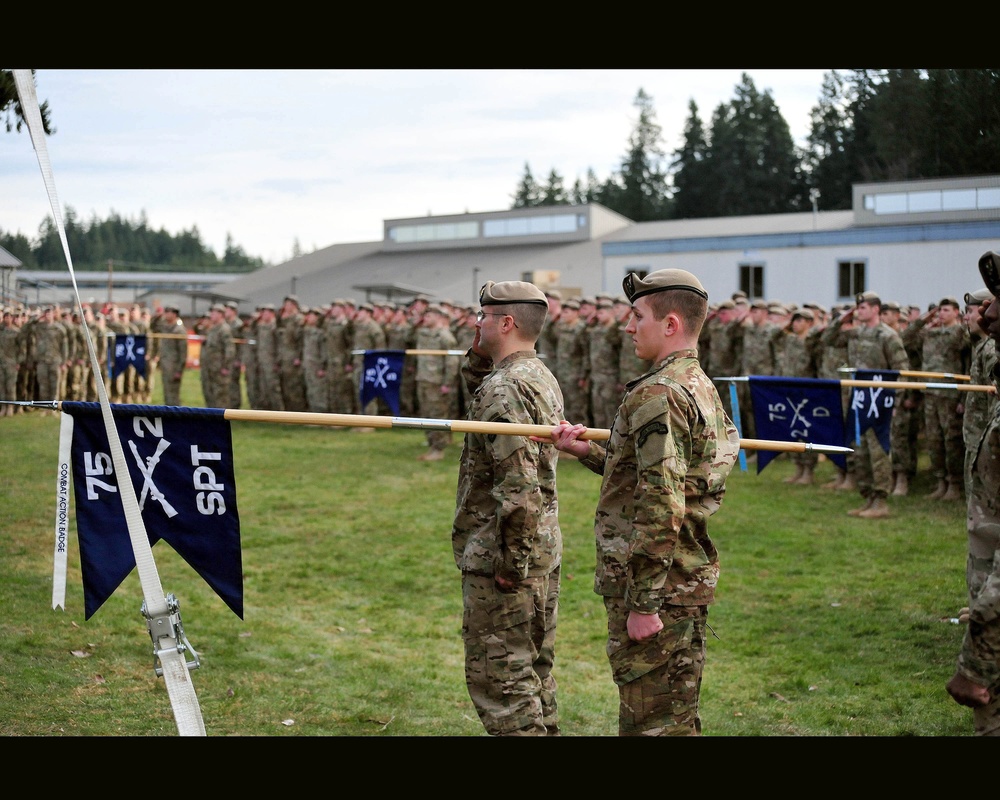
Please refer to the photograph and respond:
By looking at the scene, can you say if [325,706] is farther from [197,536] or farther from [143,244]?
[143,244]

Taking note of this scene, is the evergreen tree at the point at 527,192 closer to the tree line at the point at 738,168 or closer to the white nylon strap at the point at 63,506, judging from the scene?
the tree line at the point at 738,168

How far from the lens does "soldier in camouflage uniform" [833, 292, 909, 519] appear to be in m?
11.7

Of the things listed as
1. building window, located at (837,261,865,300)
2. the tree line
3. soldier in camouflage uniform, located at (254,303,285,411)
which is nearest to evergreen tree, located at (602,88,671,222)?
the tree line

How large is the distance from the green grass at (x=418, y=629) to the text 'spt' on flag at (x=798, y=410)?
144 centimetres

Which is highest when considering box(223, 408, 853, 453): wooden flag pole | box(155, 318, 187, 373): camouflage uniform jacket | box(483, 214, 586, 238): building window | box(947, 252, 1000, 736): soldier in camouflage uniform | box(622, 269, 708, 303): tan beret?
box(483, 214, 586, 238): building window

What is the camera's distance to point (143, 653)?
7082 mm

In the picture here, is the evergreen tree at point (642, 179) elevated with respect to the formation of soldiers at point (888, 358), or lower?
elevated

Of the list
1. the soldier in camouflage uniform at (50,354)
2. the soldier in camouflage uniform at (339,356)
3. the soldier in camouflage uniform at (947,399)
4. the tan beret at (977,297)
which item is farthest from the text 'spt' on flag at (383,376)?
the tan beret at (977,297)

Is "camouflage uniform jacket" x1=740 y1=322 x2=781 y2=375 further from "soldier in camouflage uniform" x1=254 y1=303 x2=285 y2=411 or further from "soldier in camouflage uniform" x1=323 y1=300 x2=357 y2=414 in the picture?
"soldier in camouflage uniform" x1=254 y1=303 x2=285 y2=411

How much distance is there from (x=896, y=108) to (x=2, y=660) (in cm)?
1150

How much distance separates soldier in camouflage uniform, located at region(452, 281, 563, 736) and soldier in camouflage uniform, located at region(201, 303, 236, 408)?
17.6 m

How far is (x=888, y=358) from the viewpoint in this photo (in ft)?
39.6

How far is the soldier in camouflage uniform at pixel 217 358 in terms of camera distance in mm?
21688

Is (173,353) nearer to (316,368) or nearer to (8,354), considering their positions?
(8,354)
